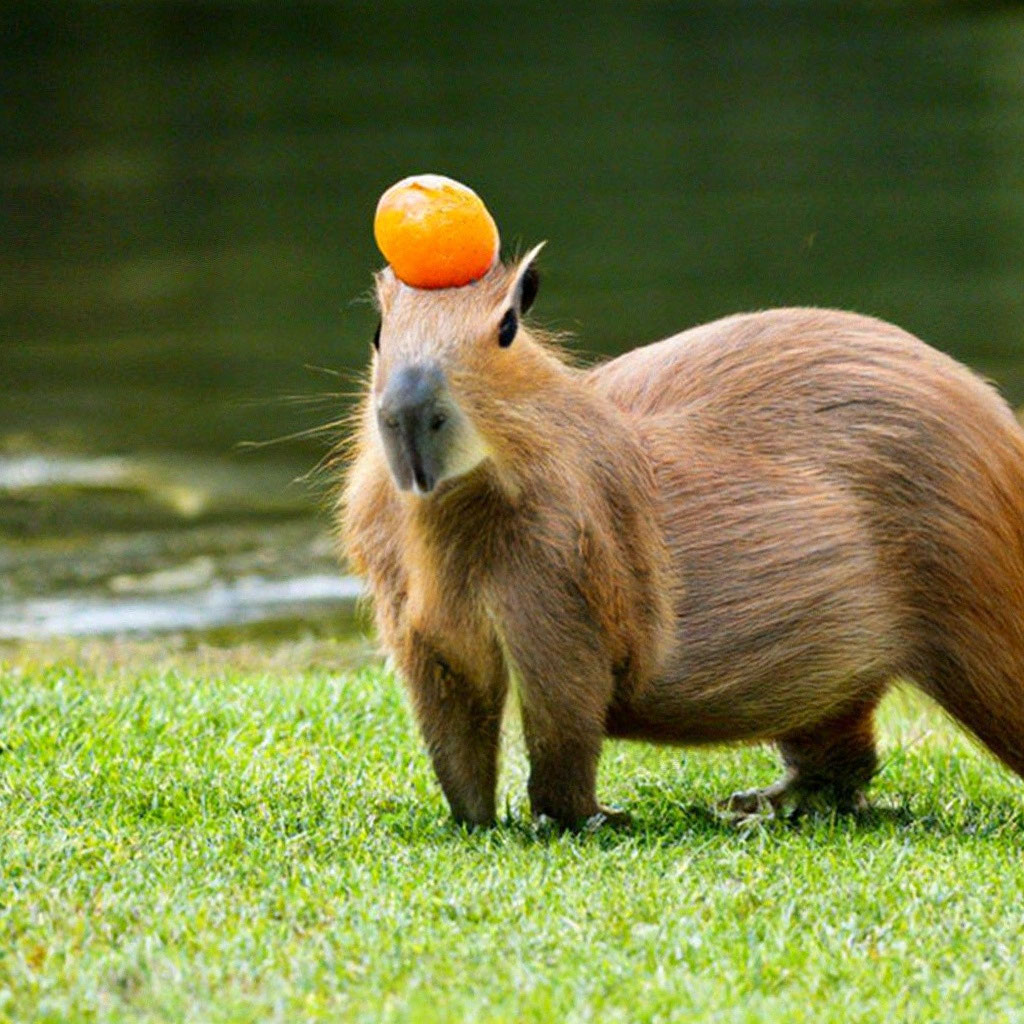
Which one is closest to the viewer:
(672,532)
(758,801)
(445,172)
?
(672,532)

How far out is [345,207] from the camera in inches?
749

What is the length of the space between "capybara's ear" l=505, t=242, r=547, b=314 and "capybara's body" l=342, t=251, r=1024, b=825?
0.03 m

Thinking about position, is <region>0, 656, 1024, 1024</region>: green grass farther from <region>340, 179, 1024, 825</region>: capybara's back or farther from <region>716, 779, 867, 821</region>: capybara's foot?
<region>340, 179, 1024, 825</region>: capybara's back

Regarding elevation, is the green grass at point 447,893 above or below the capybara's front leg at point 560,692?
below

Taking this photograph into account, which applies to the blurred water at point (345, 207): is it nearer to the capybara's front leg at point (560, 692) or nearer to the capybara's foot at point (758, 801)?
the capybara's front leg at point (560, 692)

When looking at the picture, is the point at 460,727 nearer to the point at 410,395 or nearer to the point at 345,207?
the point at 410,395

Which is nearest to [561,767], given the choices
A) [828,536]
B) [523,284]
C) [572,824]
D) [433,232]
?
[572,824]

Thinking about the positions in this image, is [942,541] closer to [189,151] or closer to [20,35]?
[189,151]

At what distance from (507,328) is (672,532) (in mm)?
615

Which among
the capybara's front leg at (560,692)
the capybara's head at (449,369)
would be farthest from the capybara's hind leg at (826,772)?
the capybara's head at (449,369)

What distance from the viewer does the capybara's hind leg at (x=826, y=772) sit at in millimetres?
4980

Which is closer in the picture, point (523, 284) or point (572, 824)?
Result: point (523, 284)

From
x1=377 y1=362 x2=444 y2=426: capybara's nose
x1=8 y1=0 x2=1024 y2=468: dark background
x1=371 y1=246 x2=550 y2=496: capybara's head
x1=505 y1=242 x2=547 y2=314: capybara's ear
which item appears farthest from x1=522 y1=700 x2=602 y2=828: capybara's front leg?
x1=8 y1=0 x2=1024 y2=468: dark background

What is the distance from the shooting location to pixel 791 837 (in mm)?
4531
